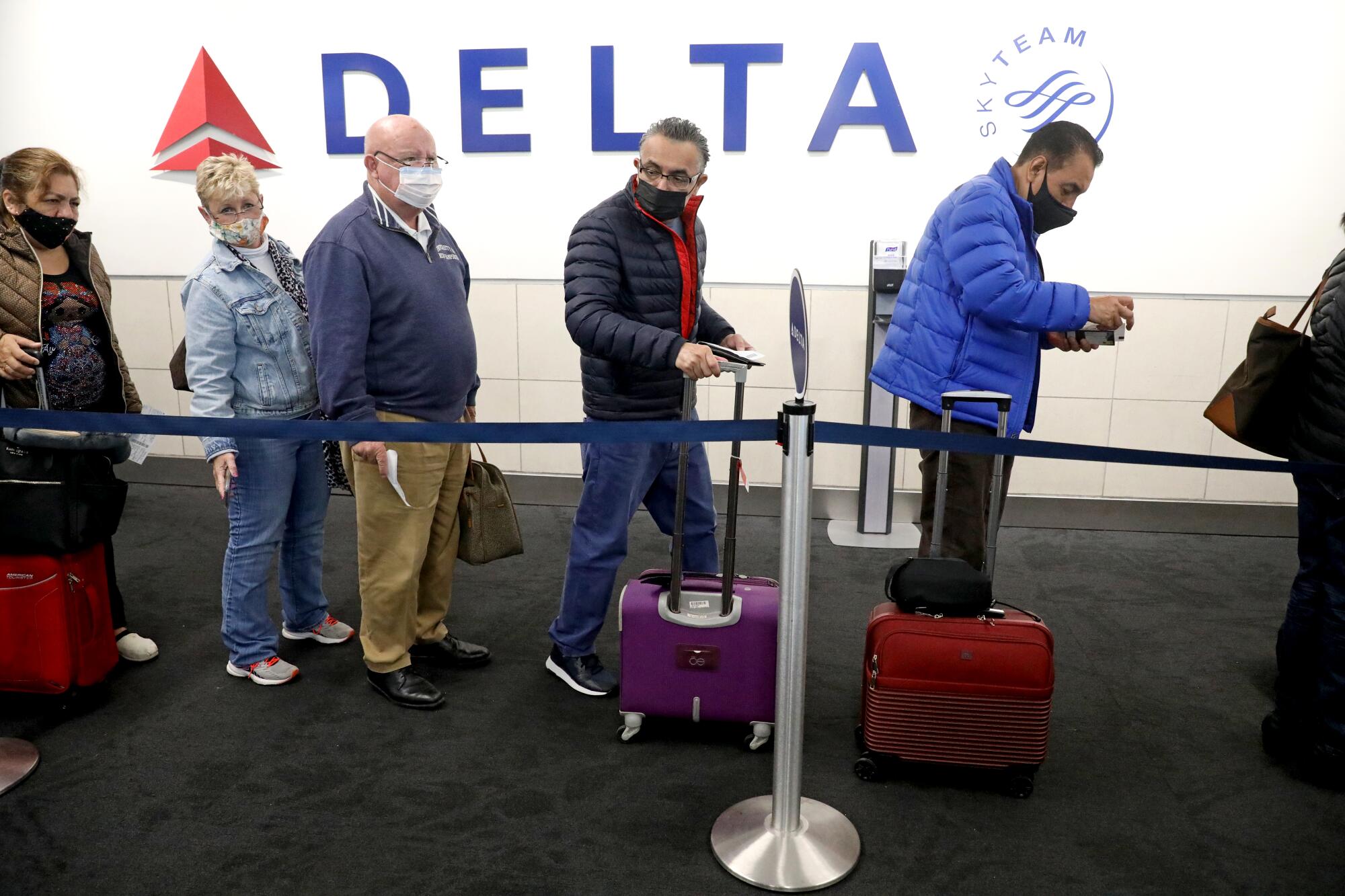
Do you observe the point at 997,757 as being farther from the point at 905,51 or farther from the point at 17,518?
the point at 905,51

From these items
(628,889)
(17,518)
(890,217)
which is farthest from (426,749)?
(890,217)

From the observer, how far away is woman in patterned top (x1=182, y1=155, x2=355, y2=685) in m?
2.53

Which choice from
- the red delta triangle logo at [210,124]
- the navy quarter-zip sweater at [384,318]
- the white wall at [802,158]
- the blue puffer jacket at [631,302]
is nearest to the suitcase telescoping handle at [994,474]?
the blue puffer jacket at [631,302]

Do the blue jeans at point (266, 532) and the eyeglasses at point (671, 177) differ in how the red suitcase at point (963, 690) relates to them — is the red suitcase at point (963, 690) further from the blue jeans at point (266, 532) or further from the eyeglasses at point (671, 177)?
the blue jeans at point (266, 532)

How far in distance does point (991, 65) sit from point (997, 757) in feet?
9.66

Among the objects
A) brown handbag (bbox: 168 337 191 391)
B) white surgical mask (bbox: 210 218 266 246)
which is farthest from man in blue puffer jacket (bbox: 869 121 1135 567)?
brown handbag (bbox: 168 337 191 391)

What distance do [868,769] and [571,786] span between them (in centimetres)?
68

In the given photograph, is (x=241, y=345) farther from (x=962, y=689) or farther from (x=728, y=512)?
(x=962, y=689)

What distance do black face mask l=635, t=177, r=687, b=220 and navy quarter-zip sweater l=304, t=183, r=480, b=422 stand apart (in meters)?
0.55

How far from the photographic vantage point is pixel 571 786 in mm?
2242

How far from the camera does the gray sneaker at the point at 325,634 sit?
9.95 feet

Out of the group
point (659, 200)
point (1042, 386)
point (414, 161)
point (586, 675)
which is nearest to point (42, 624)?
point (586, 675)

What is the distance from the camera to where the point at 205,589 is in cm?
348

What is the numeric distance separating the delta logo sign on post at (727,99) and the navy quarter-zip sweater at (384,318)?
74.4 inches
